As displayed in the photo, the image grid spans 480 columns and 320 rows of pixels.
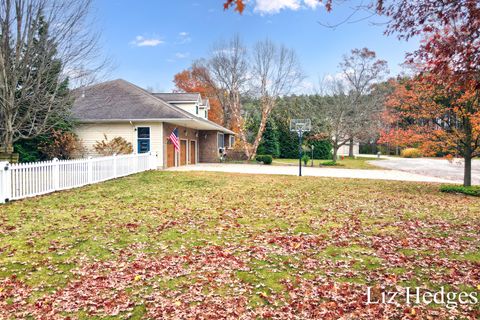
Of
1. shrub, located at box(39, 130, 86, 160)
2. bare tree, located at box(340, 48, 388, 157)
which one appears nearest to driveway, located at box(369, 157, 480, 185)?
bare tree, located at box(340, 48, 388, 157)

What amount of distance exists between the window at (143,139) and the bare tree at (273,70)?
37.0 feet

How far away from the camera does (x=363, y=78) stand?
28.4 m

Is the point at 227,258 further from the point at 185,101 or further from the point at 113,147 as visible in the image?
the point at 185,101

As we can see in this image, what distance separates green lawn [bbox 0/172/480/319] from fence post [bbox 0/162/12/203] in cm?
31

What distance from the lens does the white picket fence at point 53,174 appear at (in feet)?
25.1

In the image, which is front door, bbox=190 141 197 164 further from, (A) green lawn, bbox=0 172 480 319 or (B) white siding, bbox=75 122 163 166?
(A) green lawn, bbox=0 172 480 319

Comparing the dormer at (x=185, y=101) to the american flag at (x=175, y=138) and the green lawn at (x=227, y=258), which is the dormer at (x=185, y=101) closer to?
the american flag at (x=175, y=138)

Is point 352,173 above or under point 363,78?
under

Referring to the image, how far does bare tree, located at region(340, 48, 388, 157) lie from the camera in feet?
89.6

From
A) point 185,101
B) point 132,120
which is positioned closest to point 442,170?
point 185,101

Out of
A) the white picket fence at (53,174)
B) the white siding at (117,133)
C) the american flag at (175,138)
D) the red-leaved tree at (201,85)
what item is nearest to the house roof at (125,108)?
the white siding at (117,133)

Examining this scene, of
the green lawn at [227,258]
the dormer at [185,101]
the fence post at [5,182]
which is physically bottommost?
the green lawn at [227,258]

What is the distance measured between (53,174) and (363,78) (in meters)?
26.8

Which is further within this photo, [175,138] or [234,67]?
[234,67]
